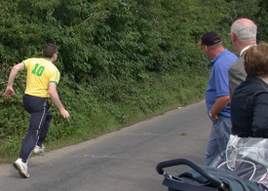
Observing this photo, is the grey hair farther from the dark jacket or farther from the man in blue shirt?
the dark jacket

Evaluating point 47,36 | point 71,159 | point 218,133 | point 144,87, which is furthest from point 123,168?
point 144,87

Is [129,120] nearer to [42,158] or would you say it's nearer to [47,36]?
[47,36]

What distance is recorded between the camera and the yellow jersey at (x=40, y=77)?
351 inches

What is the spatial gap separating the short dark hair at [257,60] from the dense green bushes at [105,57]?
6.59m

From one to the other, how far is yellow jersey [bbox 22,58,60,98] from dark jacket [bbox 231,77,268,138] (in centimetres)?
495

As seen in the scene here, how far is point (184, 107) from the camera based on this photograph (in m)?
18.4

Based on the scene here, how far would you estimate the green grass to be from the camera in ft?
36.1

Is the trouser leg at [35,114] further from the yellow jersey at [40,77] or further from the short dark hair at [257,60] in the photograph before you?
the short dark hair at [257,60]

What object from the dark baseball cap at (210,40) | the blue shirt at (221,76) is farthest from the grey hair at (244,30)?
the dark baseball cap at (210,40)

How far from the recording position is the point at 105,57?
53.0 ft

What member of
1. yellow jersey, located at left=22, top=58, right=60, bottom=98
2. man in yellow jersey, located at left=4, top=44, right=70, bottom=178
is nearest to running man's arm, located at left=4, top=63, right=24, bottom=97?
man in yellow jersey, located at left=4, top=44, right=70, bottom=178

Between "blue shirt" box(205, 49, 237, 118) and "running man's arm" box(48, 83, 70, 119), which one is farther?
"running man's arm" box(48, 83, 70, 119)

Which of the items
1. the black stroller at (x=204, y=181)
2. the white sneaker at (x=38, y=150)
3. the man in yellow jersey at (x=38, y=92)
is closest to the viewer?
the black stroller at (x=204, y=181)

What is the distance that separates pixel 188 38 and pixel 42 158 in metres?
14.4
